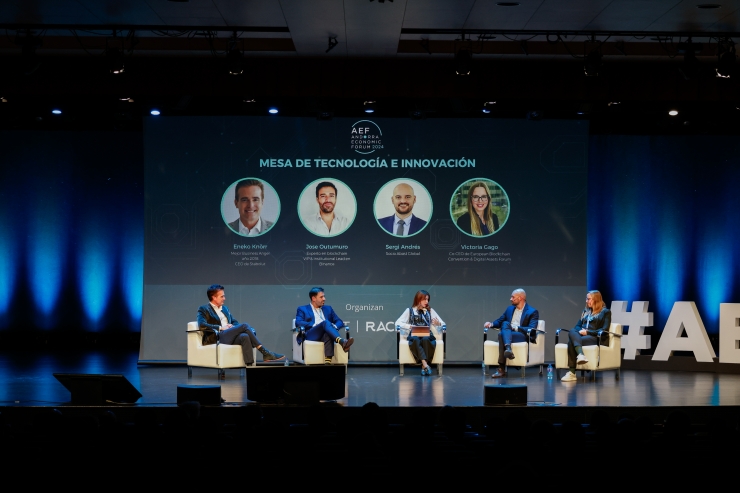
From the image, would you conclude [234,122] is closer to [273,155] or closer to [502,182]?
[273,155]

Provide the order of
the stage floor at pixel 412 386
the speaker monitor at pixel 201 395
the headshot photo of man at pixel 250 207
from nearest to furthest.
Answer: the speaker monitor at pixel 201 395 → the stage floor at pixel 412 386 → the headshot photo of man at pixel 250 207

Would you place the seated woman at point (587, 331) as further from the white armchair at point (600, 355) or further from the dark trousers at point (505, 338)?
the dark trousers at point (505, 338)

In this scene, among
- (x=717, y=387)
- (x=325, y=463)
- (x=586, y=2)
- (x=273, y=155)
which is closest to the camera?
(x=325, y=463)

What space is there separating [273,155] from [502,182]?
9.72 ft

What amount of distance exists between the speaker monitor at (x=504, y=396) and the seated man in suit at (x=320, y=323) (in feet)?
9.78

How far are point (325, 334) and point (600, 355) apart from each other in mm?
3095

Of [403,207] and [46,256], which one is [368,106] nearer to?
[403,207]

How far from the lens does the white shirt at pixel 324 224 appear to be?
10609 millimetres

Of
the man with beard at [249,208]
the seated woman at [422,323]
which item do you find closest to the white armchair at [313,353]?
the seated woman at [422,323]

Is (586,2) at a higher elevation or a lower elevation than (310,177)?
higher

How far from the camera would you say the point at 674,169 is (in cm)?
1159

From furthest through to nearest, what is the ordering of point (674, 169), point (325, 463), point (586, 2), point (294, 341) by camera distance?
1. point (674, 169)
2. point (294, 341)
3. point (586, 2)
4. point (325, 463)

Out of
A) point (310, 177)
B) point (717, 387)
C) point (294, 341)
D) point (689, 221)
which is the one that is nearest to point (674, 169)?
point (689, 221)

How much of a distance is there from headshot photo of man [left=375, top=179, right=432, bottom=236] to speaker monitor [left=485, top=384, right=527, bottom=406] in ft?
13.9
